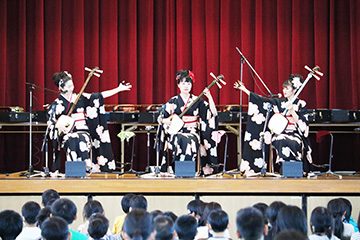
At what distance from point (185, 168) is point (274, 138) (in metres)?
1.52

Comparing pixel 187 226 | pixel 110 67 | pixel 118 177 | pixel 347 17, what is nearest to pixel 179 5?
pixel 110 67

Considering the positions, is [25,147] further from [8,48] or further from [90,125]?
[90,125]

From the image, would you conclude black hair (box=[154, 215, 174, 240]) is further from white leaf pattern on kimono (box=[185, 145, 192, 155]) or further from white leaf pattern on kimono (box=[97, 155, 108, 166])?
white leaf pattern on kimono (box=[97, 155, 108, 166])

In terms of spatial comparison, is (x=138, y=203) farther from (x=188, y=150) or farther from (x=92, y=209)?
(x=188, y=150)

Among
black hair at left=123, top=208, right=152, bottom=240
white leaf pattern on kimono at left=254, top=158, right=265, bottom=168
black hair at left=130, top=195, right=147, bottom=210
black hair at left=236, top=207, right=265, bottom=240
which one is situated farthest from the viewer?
white leaf pattern on kimono at left=254, top=158, right=265, bottom=168

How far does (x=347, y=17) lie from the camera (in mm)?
13031

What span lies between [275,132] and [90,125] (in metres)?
2.72

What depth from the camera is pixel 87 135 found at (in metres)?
10.6

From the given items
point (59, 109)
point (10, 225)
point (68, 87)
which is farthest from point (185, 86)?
point (10, 225)

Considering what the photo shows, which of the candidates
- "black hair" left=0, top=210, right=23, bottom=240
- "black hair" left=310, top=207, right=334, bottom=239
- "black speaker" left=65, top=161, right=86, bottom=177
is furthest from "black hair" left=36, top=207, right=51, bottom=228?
"black speaker" left=65, top=161, right=86, bottom=177

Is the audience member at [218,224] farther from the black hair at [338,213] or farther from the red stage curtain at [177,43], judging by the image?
the red stage curtain at [177,43]

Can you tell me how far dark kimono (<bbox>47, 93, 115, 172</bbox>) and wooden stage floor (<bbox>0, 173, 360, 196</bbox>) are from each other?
840mm

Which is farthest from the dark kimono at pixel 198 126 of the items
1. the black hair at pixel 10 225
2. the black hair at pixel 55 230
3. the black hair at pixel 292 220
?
the black hair at pixel 55 230

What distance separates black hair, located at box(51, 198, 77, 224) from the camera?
591cm
